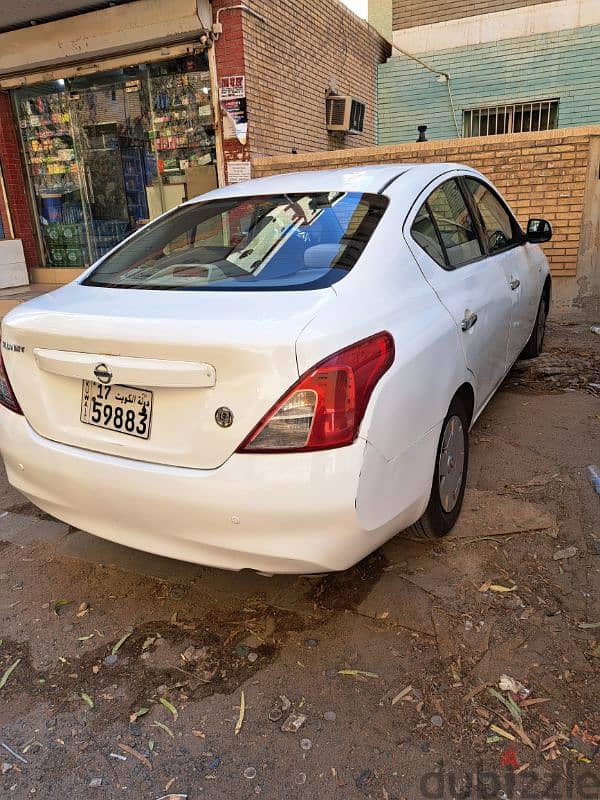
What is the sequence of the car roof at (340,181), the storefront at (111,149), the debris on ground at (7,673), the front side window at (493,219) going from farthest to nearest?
1. the storefront at (111,149)
2. the front side window at (493,219)
3. the car roof at (340,181)
4. the debris on ground at (7,673)

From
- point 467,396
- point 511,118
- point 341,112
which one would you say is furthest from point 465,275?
point 511,118

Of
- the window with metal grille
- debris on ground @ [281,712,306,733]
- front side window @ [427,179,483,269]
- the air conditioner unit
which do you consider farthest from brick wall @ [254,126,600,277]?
debris on ground @ [281,712,306,733]

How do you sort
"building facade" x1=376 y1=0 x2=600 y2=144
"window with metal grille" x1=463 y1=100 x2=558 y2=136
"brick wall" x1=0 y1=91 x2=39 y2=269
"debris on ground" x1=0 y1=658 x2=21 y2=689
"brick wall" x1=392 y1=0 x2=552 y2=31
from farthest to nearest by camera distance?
"window with metal grille" x1=463 y1=100 x2=558 y2=136
"brick wall" x1=392 y1=0 x2=552 y2=31
"building facade" x1=376 y1=0 x2=600 y2=144
"brick wall" x1=0 y1=91 x2=39 y2=269
"debris on ground" x1=0 y1=658 x2=21 y2=689

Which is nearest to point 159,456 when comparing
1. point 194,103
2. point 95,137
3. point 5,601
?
point 5,601

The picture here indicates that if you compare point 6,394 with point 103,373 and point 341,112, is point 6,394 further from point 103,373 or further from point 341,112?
point 341,112

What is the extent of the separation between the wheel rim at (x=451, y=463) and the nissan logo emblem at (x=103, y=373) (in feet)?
4.50

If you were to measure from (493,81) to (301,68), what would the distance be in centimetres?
455

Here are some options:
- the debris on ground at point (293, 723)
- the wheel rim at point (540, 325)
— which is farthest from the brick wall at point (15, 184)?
the debris on ground at point (293, 723)

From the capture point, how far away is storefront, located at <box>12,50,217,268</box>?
8.96m

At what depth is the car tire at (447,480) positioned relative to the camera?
267 cm

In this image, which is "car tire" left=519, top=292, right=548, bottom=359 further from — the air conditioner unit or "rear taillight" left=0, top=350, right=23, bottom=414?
the air conditioner unit

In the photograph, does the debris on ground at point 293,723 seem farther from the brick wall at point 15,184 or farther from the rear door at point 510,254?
the brick wall at point 15,184

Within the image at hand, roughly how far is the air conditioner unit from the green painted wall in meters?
2.44

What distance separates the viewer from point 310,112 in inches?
420
